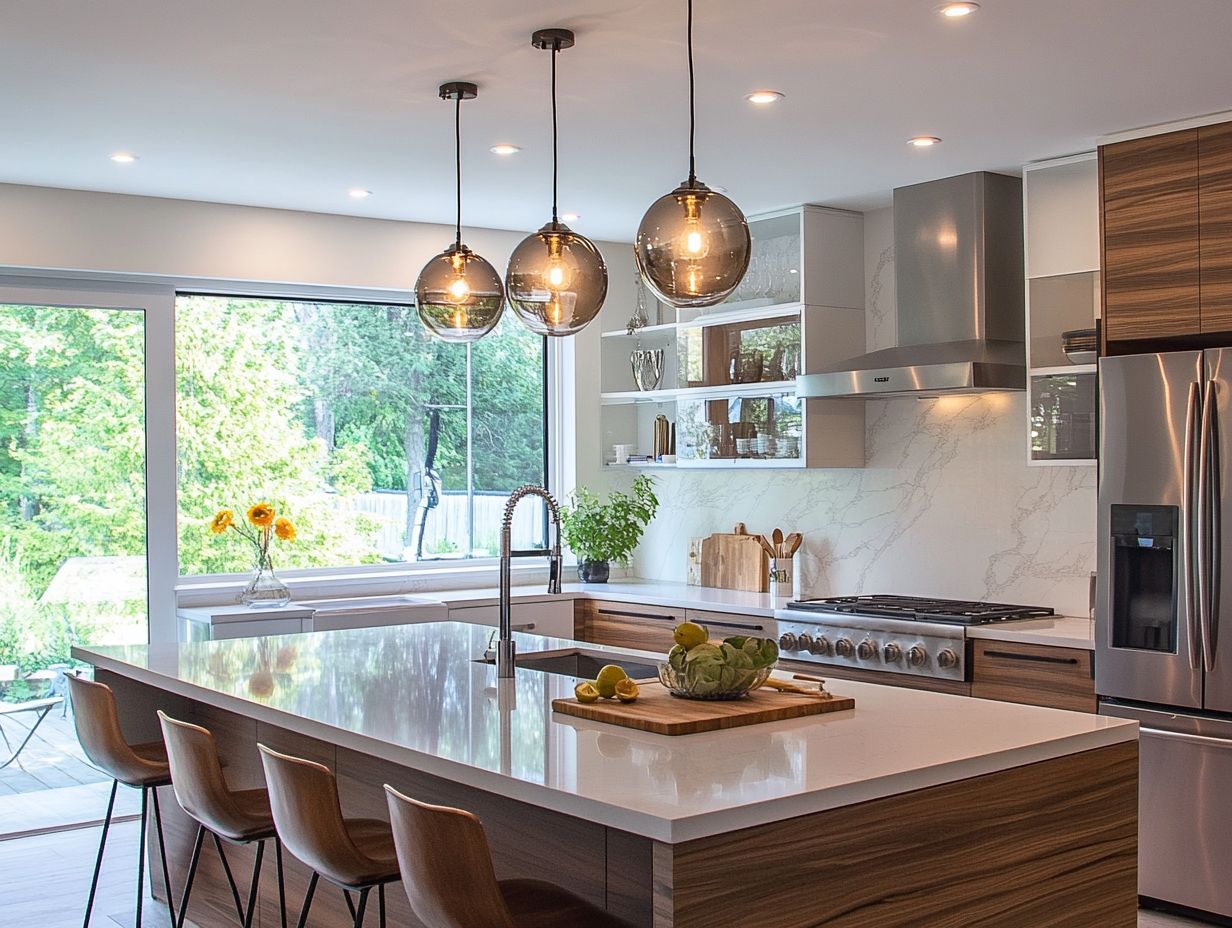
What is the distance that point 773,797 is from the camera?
7.02 ft

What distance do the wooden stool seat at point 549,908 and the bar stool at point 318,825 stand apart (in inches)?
11.4

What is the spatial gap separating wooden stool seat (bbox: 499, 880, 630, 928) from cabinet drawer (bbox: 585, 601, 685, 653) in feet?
10.4

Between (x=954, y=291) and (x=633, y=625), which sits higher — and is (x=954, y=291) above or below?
above

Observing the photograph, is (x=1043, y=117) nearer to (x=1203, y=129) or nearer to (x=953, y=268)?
(x=1203, y=129)

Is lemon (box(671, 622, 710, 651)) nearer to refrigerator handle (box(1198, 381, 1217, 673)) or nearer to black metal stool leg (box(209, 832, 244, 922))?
black metal stool leg (box(209, 832, 244, 922))

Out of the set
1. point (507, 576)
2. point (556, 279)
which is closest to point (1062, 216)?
point (556, 279)

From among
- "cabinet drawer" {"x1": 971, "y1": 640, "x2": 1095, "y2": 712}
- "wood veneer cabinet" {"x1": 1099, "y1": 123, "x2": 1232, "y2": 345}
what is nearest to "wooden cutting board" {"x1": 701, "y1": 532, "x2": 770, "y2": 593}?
"cabinet drawer" {"x1": 971, "y1": 640, "x2": 1095, "y2": 712}

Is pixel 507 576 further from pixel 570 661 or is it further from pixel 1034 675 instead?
pixel 1034 675

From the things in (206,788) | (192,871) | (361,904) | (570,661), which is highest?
(570,661)

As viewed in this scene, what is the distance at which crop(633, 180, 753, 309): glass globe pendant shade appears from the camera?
9.75ft

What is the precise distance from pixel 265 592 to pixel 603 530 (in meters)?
1.73

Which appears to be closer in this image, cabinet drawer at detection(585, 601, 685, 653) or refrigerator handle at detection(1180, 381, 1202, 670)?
refrigerator handle at detection(1180, 381, 1202, 670)

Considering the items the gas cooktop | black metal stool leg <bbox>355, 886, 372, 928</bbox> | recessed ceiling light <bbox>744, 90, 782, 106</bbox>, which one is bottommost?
black metal stool leg <bbox>355, 886, 372, 928</bbox>

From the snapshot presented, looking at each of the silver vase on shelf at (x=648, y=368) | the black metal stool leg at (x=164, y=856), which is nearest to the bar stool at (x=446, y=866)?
the black metal stool leg at (x=164, y=856)
